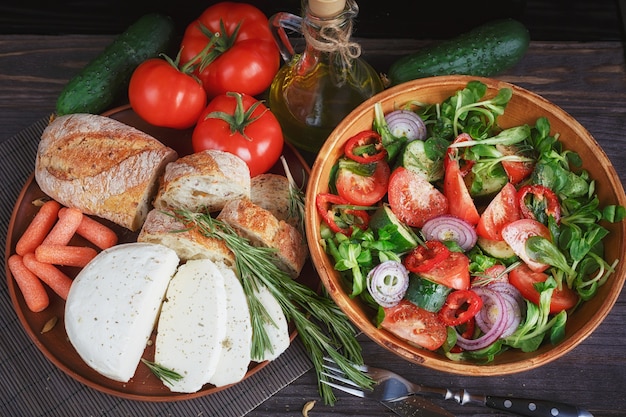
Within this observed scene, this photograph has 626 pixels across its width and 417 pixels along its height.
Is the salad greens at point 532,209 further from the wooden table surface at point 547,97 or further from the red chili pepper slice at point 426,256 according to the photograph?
the wooden table surface at point 547,97

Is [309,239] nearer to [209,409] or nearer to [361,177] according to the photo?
[361,177]

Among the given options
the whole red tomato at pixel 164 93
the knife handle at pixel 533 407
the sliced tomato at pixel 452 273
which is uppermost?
the whole red tomato at pixel 164 93

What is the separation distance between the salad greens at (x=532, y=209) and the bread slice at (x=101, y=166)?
64 centimetres

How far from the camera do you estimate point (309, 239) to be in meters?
2.09

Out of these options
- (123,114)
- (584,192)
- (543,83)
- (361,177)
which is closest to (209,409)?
(361,177)

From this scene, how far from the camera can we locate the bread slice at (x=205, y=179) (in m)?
2.21

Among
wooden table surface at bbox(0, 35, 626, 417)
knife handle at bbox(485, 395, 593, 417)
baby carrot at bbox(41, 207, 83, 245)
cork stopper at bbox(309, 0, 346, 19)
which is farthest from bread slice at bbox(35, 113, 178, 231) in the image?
knife handle at bbox(485, 395, 593, 417)

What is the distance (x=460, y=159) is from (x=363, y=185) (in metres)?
0.32

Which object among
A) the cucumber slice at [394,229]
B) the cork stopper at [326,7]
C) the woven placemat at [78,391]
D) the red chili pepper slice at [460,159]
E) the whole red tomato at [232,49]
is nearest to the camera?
the cork stopper at [326,7]

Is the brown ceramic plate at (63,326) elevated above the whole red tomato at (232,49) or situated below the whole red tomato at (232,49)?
below

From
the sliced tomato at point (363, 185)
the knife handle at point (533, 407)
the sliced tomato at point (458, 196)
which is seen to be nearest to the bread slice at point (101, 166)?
the sliced tomato at point (363, 185)

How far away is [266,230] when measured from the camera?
7.13 feet

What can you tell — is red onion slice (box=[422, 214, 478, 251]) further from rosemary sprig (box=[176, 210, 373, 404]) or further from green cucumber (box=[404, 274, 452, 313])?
rosemary sprig (box=[176, 210, 373, 404])

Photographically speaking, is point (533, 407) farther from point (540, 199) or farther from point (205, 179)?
point (205, 179)
